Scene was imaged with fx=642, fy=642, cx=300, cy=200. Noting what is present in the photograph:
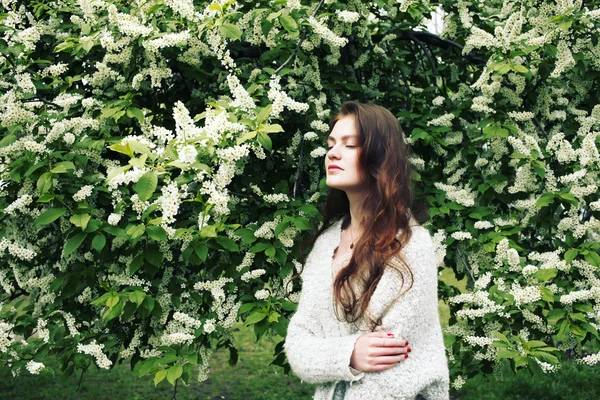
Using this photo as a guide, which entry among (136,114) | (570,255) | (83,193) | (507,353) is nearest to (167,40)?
(136,114)

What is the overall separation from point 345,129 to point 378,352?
29.5 inches

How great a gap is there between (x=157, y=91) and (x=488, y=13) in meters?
2.20

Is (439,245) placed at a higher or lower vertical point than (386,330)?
lower

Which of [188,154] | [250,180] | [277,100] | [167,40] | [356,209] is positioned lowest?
[250,180]

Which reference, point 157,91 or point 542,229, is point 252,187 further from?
point 542,229

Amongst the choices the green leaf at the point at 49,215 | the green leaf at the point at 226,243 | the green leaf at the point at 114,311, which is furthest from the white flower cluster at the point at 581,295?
the green leaf at the point at 49,215

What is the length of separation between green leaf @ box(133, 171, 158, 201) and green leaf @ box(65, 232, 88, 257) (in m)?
0.75

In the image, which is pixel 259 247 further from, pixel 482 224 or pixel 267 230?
pixel 482 224

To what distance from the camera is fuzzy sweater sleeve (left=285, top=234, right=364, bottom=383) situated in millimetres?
1874

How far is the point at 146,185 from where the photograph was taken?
7.22ft

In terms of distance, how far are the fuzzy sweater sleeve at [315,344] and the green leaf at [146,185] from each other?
59 cm

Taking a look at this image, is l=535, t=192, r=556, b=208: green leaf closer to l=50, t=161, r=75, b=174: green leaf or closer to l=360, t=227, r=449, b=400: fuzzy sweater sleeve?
l=360, t=227, r=449, b=400: fuzzy sweater sleeve

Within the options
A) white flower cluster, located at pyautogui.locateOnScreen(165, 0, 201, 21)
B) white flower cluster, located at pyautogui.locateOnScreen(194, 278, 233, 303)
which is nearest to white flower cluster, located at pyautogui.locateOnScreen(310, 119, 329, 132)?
white flower cluster, located at pyautogui.locateOnScreen(165, 0, 201, 21)

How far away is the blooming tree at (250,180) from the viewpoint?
2889mm
